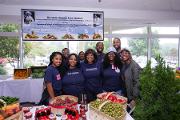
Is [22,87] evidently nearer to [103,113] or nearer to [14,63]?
[14,63]

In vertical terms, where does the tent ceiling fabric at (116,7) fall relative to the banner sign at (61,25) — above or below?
above

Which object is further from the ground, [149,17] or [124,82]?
[149,17]

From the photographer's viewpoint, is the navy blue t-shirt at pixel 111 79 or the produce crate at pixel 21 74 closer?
the navy blue t-shirt at pixel 111 79

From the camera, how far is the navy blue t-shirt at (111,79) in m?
3.37

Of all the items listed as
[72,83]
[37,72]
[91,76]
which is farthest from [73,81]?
[37,72]

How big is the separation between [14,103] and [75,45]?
5520 mm

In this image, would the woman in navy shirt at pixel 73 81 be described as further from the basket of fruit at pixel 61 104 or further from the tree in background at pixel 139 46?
the tree in background at pixel 139 46

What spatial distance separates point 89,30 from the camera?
5.32 meters

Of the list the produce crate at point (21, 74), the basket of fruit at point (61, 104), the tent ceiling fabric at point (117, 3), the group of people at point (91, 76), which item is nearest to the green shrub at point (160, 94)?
the basket of fruit at point (61, 104)

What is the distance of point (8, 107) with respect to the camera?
177 cm

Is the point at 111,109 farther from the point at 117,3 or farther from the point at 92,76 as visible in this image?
the point at 117,3

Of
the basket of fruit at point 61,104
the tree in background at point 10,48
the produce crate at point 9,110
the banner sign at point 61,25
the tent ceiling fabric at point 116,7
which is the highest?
the tent ceiling fabric at point 116,7

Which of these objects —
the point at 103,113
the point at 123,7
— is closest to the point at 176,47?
the point at 123,7

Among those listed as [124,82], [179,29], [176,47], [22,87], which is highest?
[179,29]
